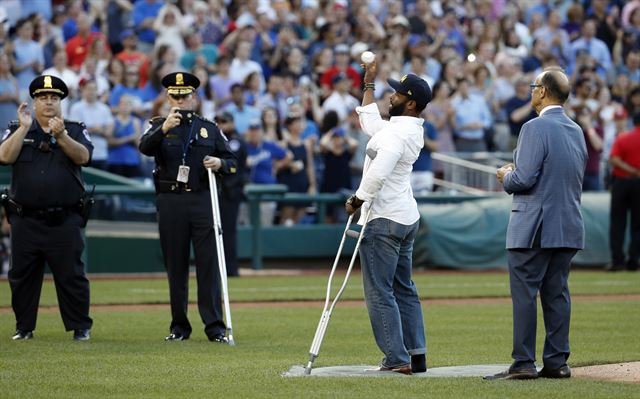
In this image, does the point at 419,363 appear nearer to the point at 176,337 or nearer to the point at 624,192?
the point at 176,337

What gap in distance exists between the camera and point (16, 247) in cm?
1211

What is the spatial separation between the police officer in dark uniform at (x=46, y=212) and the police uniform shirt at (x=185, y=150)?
64 cm

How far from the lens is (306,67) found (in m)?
25.3

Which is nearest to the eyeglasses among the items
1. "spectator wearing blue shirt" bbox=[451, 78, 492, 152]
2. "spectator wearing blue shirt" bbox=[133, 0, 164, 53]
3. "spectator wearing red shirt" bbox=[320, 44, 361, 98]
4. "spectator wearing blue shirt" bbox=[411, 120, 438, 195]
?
"spectator wearing blue shirt" bbox=[411, 120, 438, 195]

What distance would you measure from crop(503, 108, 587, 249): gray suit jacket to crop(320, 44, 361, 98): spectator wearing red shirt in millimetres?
15060

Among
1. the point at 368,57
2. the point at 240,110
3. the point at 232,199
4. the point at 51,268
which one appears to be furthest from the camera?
the point at 240,110

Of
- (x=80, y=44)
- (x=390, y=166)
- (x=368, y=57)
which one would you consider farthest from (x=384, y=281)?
(x=80, y=44)

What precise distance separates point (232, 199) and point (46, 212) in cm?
766

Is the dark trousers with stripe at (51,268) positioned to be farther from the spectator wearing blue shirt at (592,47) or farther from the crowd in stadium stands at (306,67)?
the spectator wearing blue shirt at (592,47)

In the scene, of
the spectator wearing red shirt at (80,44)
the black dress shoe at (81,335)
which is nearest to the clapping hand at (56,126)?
the black dress shoe at (81,335)

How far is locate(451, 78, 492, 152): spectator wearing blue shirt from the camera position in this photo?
24344 mm

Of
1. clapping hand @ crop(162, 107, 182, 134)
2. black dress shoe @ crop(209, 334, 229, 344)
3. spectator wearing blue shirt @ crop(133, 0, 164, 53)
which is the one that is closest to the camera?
clapping hand @ crop(162, 107, 182, 134)

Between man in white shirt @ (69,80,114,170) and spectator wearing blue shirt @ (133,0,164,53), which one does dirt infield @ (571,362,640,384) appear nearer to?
man in white shirt @ (69,80,114,170)

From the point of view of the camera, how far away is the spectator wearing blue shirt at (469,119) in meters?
24.3
